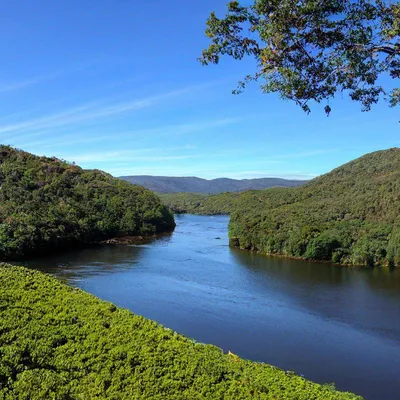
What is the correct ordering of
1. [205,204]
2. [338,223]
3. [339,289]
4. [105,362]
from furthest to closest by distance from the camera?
1. [205,204]
2. [338,223]
3. [339,289]
4. [105,362]

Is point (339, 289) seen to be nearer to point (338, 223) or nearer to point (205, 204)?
point (338, 223)

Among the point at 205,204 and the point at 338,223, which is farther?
the point at 205,204

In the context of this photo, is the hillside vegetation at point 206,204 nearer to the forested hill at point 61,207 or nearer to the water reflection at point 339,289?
the forested hill at point 61,207

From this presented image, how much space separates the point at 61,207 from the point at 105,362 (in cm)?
5356

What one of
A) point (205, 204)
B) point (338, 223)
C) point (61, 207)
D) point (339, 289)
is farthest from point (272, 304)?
point (205, 204)

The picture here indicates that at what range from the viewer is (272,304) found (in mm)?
26281

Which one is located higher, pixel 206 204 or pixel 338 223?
pixel 206 204

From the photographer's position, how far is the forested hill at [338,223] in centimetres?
4372

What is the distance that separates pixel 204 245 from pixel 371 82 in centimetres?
4948

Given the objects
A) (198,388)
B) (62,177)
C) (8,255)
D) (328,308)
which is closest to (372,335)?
(328,308)

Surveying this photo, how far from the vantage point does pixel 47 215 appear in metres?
50.8

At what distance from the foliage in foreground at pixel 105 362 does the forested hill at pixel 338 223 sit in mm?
37669

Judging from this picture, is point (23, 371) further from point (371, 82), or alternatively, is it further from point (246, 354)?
point (246, 354)

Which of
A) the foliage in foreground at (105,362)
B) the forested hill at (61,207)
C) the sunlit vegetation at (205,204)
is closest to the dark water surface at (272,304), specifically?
the forested hill at (61,207)
